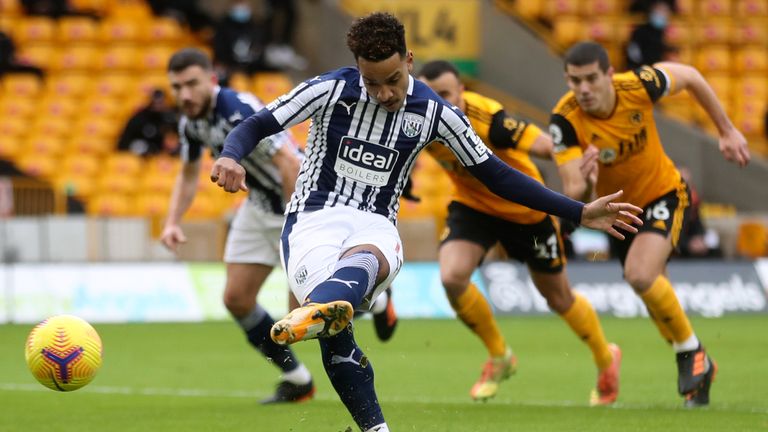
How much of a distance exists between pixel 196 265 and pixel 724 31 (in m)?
12.3

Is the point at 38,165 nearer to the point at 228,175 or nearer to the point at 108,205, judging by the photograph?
the point at 108,205

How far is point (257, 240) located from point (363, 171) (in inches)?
112

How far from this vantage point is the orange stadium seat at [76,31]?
23.9 m

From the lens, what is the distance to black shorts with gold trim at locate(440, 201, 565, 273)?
30.3ft

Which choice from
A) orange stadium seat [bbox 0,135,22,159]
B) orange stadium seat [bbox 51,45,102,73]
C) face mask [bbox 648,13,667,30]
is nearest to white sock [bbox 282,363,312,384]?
orange stadium seat [bbox 0,135,22,159]

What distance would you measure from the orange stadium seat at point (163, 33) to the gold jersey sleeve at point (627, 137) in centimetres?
1599

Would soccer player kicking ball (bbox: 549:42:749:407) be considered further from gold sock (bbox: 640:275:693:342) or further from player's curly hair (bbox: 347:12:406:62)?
player's curly hair (bbox: 347:12:406:62)

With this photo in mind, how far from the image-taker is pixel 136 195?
819 inches

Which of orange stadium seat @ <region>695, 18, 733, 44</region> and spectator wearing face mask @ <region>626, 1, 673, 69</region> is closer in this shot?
spectator wearing face mask @ <region>626, 1, 673, 69</region>

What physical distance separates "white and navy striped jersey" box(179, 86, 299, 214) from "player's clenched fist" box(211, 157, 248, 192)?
2683mm

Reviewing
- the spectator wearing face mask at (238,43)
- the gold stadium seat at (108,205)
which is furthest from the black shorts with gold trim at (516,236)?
the spectator wearing face mask at (238,43)

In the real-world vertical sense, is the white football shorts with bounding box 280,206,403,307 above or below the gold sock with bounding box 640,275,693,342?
above

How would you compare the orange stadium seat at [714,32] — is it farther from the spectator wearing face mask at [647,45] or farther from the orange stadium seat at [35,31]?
the orange stadium seat at [35,31]

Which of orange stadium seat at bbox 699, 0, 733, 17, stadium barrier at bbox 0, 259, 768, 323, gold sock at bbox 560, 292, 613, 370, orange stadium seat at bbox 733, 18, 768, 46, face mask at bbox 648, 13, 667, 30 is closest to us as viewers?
gold sock at bbox 560, 292, 613, 370
